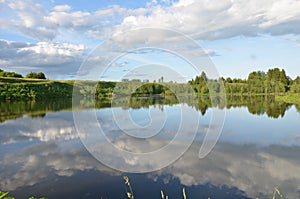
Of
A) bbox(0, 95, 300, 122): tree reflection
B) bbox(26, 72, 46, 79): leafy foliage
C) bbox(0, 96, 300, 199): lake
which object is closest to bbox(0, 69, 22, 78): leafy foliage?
bbox(26, 72, 46, 79): leafy foliage

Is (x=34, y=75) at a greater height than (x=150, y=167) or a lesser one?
greater

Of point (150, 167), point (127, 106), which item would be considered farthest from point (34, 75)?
point (150, 167)

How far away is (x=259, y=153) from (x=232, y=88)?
5195 cm

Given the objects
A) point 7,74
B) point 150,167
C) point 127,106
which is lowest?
point 150,167

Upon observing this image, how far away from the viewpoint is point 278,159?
766 cm

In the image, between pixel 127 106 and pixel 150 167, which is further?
pixel 127 106

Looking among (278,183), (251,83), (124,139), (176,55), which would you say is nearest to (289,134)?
(278,183)

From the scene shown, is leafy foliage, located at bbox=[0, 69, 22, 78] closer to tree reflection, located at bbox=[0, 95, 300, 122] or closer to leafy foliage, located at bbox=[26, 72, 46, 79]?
leafy foliage, located at bbox=[26, 72, 46, 79]

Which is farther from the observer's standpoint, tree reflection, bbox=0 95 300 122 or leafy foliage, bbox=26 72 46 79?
leafy foliage, bbox=26 72 46 79

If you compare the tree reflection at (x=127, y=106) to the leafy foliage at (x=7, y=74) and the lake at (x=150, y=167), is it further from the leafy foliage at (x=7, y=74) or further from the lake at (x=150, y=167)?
the leafy foliage at (x=7, y=74)

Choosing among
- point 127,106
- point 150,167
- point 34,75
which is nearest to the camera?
point 150,167

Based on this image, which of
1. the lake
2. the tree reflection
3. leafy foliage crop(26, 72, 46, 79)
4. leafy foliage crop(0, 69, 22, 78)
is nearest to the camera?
the lake

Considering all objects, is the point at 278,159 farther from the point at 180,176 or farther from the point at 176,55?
the point at 176,55

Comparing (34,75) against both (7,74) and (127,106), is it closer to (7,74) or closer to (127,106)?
(7,74)
